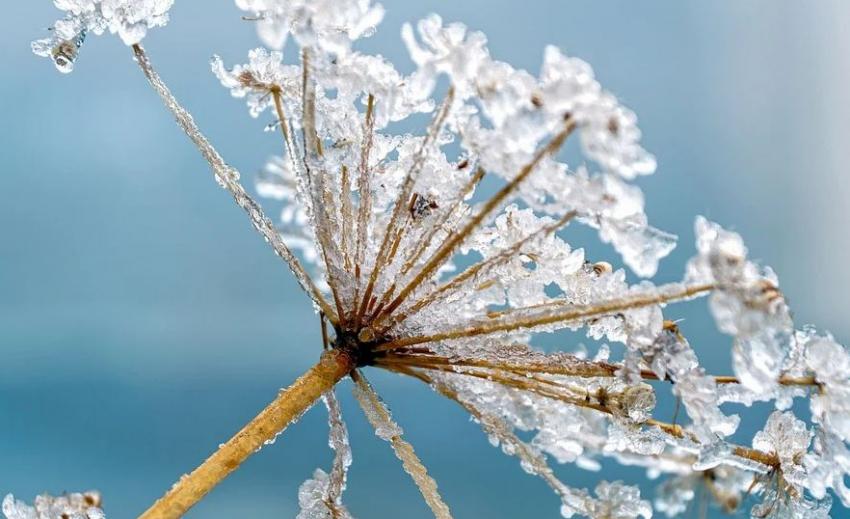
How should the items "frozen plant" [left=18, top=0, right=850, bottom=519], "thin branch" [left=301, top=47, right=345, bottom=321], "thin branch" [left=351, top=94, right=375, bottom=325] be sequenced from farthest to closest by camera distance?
"thin branch" [left=351, top=94, right=375, bottom=325]
"thin branch" [left=301, top=47, right=345, bottom=321]
"frozen plant" [left=18, top=0, right=850, bottom=519]

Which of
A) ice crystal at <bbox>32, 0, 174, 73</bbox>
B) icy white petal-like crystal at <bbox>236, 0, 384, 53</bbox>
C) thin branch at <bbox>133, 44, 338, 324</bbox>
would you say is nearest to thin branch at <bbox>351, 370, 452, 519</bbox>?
thin branch at <bbox>133, 44, 338, 324</bbox>

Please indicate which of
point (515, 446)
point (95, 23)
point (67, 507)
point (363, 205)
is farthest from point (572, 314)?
point (95, 23)

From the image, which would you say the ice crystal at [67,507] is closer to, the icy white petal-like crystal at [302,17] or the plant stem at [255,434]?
the plant stem at [255,434]

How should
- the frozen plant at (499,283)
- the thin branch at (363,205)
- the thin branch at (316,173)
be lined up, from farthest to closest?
the thin branch at (363,205), the thin branch at (316,173), the frozen plant at (499,283)

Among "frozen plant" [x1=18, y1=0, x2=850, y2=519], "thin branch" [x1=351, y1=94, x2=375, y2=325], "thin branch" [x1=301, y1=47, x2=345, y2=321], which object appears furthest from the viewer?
"thin branch" [x1=351, y1=94, x2=375, y2=325]

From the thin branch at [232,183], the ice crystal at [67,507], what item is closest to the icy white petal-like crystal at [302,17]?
the thin branch at [232,183]

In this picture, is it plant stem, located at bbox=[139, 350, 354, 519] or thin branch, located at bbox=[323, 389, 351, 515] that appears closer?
plant stem, located at bbox=[139, 350, 354, 519]

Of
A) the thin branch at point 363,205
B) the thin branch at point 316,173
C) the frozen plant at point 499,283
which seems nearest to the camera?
the frozen plant at point 499,283

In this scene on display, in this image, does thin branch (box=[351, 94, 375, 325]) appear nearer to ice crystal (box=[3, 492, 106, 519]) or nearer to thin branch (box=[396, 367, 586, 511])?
thin branch (box=[396, 367, 586, 511])

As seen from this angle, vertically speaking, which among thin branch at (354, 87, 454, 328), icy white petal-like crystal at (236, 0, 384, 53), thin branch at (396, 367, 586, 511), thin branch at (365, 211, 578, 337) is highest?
icy white petal-like crystal at (236, 0, 384, 53)
